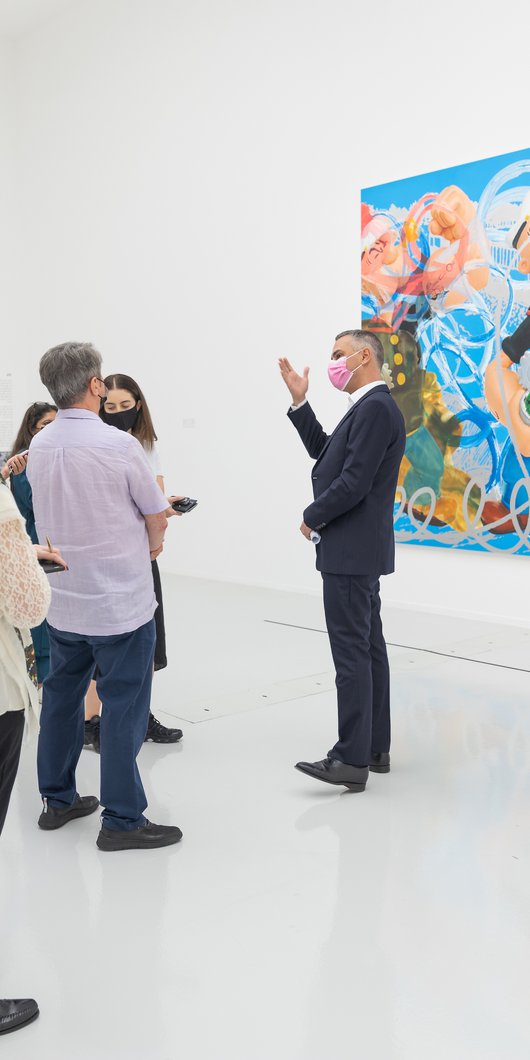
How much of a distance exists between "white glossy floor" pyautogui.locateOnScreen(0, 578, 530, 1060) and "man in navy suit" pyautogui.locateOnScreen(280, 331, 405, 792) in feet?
0.72

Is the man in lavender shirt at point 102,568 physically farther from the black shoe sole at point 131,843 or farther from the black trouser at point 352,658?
the black trouser at point 352,658

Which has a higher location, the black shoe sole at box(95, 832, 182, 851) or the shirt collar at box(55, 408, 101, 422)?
the shirt collar at box(55, 408, 101, 422)

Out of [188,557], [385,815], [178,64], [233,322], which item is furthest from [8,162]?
[385,815]

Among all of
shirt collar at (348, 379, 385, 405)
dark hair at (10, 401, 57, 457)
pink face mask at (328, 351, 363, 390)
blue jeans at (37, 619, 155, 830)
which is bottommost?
blue jeans at (37, 619, 155, 830)

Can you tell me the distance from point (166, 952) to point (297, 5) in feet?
20.5

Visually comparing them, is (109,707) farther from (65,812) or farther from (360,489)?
(360,489)

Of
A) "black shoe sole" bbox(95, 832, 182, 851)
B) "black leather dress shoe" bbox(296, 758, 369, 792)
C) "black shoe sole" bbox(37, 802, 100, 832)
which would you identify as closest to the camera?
"black shoe sole" bbox(95, 832, 182, 851)

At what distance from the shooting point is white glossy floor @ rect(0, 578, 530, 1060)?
1999mm

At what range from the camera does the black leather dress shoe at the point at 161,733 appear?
379 centimetres

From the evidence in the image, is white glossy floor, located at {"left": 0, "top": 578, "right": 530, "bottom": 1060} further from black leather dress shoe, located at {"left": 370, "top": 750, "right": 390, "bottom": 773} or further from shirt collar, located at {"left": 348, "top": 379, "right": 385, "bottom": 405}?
shirt collar, located at {"left": 348, "top": 379, "right": 385, "bottom": 405}

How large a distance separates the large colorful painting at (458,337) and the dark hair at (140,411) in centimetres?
252

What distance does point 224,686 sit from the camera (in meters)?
4.57

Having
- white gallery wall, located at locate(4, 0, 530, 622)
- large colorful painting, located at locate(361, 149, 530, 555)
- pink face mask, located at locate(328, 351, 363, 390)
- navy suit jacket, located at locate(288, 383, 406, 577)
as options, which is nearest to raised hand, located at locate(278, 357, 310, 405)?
pink face mask, located at locate(328, 351, 363, 390)

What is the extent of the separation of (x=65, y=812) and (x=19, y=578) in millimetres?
1358
